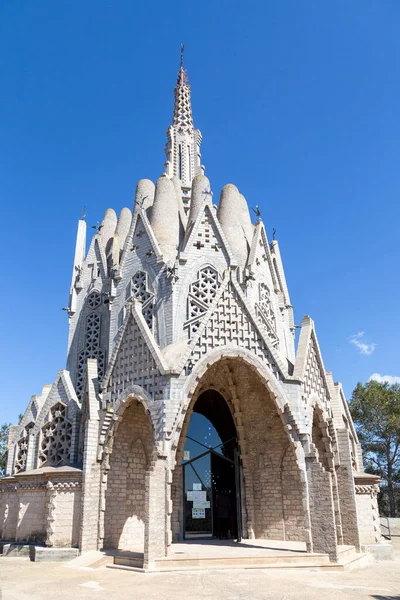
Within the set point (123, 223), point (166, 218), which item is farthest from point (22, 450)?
point (123, 223)

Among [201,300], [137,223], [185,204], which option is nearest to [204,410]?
[201,300]

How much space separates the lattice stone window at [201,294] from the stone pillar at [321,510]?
22.5 ft

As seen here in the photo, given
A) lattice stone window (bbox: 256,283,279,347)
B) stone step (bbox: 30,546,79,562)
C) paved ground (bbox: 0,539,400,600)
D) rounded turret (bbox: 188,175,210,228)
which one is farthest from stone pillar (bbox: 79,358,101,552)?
rounded turret (bbox: 188,175,210,228)

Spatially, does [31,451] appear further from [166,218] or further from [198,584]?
[166,218]

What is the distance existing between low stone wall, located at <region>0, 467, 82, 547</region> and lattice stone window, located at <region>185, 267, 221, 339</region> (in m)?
6.83

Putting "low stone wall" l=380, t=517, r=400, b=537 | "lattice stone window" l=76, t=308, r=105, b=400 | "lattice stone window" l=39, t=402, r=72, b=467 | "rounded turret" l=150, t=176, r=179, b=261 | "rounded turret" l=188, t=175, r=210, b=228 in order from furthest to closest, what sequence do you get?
"low stone wall" l=380, t=517, r=400, b=537, "rounded turret" l=188, t=175, r=210, b=228, "rounded turret" l=150, t=176, r=179, b=261, "lattice stone window" l=76, t=308, r=105, b=400, "lattice stone window" l=39, t=402, r=72, b=467

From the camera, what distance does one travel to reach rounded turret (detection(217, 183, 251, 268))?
21.7m

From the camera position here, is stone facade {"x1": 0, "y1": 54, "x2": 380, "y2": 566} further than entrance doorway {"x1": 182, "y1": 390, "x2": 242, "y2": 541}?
No

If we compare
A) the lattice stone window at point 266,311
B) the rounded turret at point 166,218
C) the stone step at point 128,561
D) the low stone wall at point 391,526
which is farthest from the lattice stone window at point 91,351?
the low stone wall at point 391,526

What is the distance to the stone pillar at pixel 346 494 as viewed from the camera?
15852 mm

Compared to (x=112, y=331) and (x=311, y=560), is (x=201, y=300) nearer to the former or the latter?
(x=112, y=331)

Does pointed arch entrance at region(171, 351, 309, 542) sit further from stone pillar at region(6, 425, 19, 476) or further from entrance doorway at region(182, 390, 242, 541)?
stone pillar at region(6, 425, 19, 476)

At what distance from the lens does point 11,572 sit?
12.7m

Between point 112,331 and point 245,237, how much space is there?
7.58 meters
